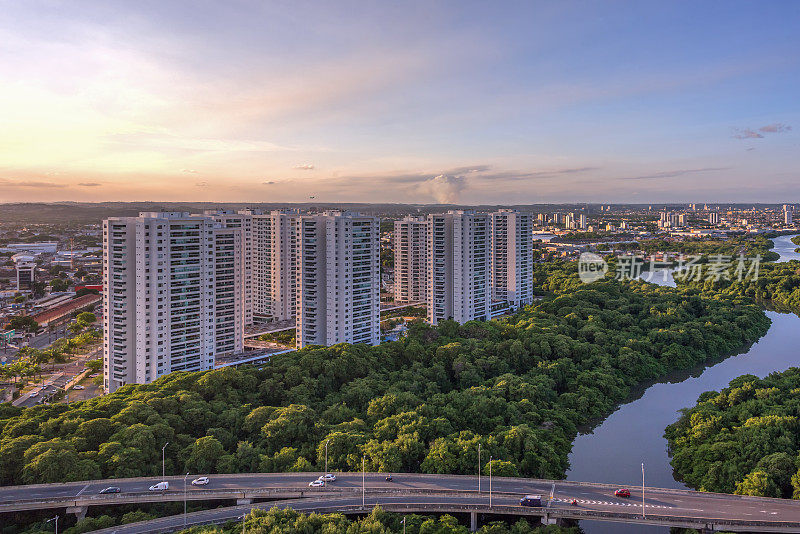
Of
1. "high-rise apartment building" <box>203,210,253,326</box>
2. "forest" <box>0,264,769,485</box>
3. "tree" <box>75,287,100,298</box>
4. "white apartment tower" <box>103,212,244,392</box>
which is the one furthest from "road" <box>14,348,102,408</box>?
"tree" <box>75,287,100,298</box>

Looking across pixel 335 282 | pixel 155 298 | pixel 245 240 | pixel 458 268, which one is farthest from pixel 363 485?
pixel 245 240

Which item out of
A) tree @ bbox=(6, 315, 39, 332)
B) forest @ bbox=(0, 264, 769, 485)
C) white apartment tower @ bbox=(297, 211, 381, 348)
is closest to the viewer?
forest @ bbox=(0, 264, 769, 485)

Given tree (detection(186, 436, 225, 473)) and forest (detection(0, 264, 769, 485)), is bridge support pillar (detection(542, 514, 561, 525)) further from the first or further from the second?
tree (detection(186, 436, 225, 473))

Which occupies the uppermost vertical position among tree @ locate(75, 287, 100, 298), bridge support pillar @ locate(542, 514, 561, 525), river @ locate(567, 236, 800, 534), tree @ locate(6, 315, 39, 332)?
tree @ locate(75, 287, 100, 298)

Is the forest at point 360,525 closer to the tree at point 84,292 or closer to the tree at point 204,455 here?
the tree at point 204,455

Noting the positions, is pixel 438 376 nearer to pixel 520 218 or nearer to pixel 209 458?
A: pixel 209 458

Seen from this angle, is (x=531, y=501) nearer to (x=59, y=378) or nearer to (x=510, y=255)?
(x=59, y=378)

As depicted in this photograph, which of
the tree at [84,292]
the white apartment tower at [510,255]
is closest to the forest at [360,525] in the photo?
the white apartment tower at [510,255]
